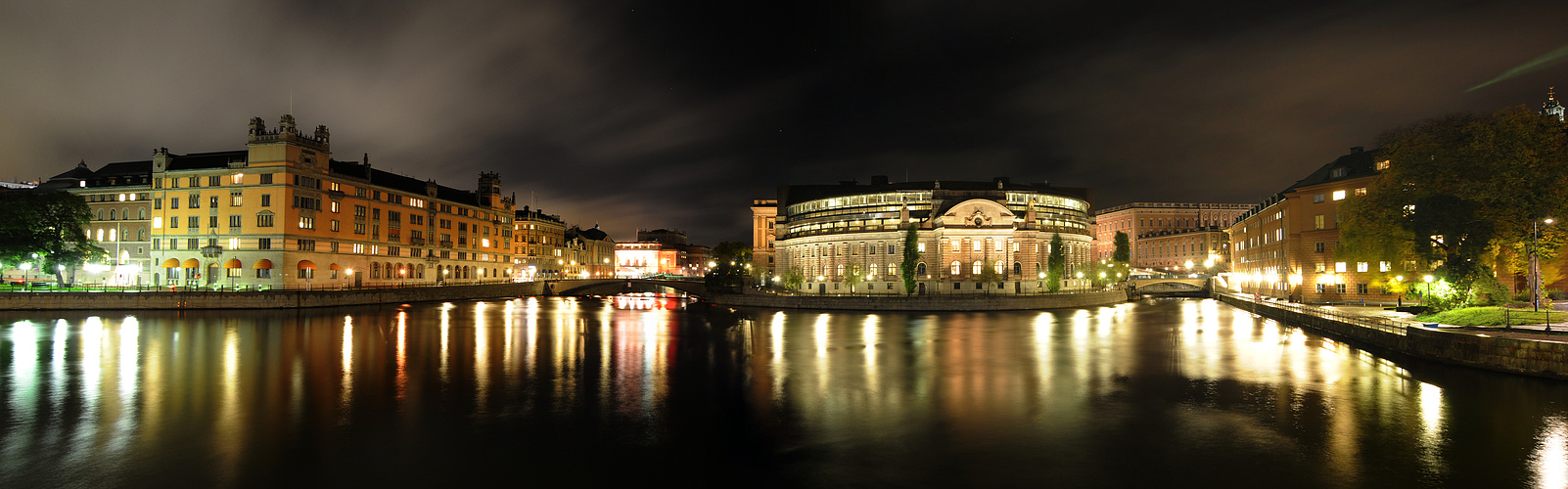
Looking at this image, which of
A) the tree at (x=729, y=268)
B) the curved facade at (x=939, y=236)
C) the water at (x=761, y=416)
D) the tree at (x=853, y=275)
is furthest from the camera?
the tree at (x=729, y=268)

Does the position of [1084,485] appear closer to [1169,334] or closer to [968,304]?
[1169,334]

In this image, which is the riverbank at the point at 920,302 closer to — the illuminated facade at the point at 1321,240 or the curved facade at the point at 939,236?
the curved facade at the point at 939,236

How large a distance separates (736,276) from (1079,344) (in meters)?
57.7

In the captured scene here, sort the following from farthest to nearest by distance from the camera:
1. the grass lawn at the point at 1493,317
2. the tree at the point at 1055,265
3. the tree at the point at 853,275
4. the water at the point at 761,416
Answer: the tree at the point at 1055,265 → the tree at the point at 853,275 → the grass lawn at the point at 1493,317 → the water at the point at 761,416

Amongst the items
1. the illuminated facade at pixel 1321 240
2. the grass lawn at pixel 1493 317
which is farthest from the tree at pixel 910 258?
the grass lawn at pixel 1493 317

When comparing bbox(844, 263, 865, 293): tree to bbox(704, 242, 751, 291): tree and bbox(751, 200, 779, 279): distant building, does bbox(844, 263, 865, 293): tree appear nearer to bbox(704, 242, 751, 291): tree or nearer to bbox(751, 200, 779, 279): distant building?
bbox(704, 242, 751, 291): tree

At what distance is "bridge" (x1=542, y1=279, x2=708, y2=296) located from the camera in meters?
97.9

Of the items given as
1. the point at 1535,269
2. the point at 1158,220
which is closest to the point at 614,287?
the point at 1535,269

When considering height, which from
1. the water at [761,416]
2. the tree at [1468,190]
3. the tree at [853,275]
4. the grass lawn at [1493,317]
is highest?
the tree at [1468,190]

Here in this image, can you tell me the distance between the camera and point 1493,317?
30.8 meters

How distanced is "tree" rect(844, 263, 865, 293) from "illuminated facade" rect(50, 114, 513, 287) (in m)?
58.7

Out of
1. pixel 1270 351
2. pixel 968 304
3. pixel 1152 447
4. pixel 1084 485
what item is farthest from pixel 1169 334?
pixel 1084 485

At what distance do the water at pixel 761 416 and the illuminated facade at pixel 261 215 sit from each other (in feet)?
128

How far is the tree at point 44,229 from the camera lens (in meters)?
61.7
